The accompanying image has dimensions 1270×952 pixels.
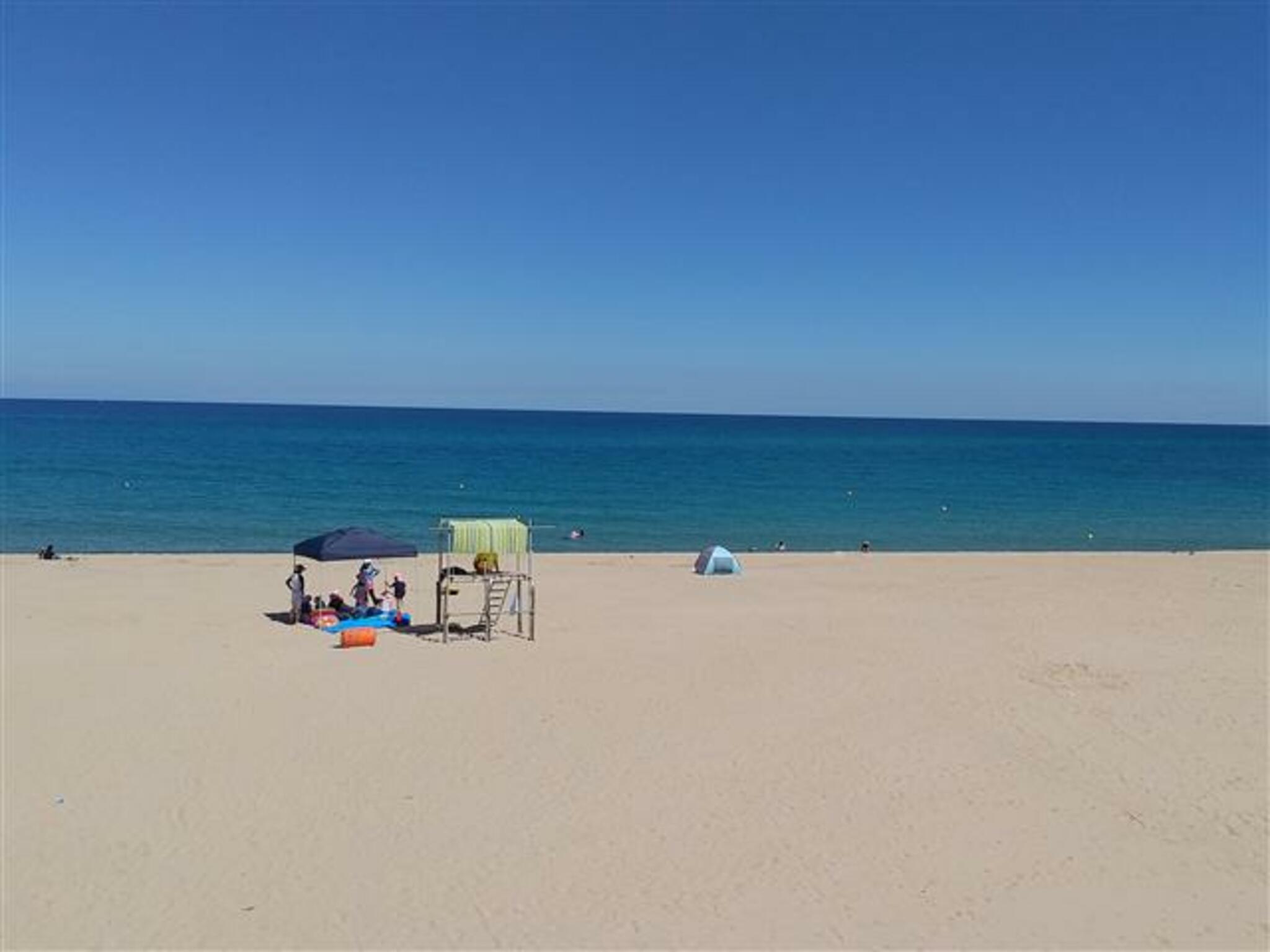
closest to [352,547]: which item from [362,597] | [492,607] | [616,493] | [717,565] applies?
[362,597]

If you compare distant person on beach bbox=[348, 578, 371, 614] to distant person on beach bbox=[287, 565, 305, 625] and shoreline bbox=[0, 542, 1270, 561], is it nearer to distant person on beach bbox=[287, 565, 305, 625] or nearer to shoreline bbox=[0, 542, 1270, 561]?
distant person on beach bbox=[287, 565, 305, 625]

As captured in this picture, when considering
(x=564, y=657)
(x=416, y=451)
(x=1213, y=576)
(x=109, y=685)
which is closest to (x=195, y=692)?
(x=109, y=685)

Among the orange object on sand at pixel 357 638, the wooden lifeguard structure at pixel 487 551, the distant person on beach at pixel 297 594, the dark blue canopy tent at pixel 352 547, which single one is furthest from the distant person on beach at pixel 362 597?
the orange object on sand at pixel 357 638

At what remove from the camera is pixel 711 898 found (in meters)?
8.68

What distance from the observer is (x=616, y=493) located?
58.1m

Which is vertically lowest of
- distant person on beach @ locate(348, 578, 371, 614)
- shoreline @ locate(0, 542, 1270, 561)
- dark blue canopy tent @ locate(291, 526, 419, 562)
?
shoreline @ locate(0, 542, 1270, 561)

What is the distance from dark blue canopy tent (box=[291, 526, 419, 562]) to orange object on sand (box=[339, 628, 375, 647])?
4.55 ft

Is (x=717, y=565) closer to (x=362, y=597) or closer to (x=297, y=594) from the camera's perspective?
(x=362, y=597)

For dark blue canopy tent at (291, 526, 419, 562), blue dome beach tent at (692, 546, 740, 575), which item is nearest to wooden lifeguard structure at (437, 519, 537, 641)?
dark blue canopy tent at (291, 526, 419, 562)

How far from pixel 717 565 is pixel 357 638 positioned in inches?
483

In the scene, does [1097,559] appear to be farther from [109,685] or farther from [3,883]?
[3,883]

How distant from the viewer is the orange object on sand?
677 inches

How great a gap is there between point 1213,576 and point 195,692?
2619 cm

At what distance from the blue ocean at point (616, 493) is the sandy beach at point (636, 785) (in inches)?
767
